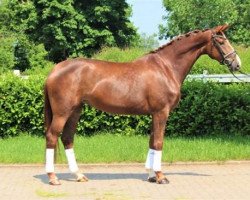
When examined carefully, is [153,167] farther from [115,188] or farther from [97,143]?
[97,143]

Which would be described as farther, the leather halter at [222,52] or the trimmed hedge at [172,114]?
the trimmed hedge at [172,114]

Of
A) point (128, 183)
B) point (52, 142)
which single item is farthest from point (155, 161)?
point (52, 142)

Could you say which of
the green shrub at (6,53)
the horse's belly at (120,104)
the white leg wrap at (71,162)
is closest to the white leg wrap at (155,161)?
the horse's belly at (120,104)

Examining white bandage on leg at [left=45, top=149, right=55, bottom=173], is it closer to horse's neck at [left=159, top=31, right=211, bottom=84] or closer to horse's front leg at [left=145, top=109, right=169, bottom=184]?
horse's front leg at [left=145, top=109, right=169, bottom=184]

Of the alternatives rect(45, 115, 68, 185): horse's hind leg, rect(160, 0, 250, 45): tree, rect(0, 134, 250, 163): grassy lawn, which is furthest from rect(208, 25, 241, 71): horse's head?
rect(160, 0, 250, 45): tree

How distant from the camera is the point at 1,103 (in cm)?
1505

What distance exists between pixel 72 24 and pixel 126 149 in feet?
105

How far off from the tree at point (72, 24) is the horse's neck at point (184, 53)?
3386cm

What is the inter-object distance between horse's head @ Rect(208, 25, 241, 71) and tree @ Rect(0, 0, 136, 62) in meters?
34.1

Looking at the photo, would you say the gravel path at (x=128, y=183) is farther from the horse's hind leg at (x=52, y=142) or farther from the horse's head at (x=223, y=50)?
the horse's head at (x=223, y=50)

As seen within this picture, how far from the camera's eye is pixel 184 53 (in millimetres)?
10180

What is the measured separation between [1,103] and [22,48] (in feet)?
93.2

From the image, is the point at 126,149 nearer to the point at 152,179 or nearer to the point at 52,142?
the point at 152,179

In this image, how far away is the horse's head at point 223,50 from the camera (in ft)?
32.7
